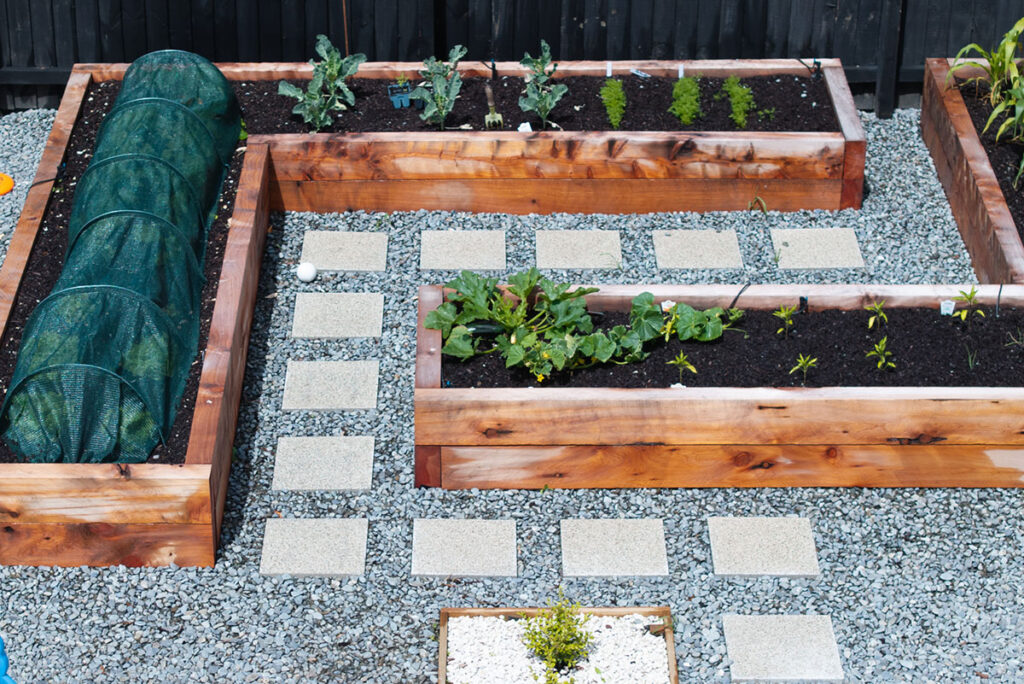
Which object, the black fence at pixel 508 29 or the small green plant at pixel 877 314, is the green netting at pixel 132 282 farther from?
the small green plant at pixel 877 314

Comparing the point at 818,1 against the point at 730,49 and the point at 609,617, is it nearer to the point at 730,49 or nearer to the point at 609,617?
the point at 730,49

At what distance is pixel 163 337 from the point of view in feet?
17.7

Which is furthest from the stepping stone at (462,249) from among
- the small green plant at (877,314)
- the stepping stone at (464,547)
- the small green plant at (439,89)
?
the small green plant at (877,314)

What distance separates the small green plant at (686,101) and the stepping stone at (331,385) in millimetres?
2276

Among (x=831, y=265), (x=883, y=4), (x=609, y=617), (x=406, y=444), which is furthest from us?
(x=883, y=4)

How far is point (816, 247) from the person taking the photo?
6.61 metres

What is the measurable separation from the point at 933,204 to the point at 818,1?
1.44 metres

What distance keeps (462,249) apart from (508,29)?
1696 millimetres

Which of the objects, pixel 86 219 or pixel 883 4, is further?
pixel 883 4

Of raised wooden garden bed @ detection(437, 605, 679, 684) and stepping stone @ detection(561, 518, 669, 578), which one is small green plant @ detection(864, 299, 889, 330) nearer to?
stepping stone @ detection(561, 518, 669, 578)

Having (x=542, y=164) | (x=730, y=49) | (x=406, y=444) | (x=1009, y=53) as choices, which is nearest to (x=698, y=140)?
(x=542, y=164)

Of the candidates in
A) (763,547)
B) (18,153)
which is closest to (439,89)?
(18,153)

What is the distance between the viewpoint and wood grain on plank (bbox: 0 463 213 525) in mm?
4855

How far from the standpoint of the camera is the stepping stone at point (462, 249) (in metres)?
6.50
